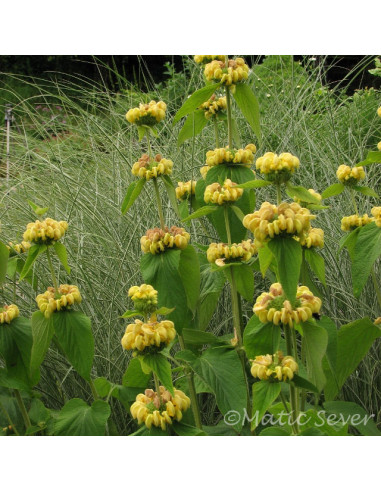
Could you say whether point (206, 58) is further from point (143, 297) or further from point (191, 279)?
point (143, 297)

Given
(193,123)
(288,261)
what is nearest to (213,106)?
(193,123)

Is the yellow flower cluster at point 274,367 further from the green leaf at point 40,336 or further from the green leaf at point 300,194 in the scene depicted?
the green leaf at point 40,336

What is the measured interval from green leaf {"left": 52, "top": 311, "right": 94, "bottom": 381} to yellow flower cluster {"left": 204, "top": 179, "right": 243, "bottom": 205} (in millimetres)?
261

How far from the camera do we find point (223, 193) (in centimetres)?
85

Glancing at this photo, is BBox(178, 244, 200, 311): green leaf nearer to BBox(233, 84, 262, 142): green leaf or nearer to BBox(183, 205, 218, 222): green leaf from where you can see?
BBox(183, 205, 218, 222): green leaf

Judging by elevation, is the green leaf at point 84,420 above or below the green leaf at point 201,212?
below

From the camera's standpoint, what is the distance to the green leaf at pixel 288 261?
628 mm

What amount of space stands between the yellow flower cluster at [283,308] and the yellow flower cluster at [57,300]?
0.33 m

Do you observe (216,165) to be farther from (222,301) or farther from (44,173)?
(44,173)

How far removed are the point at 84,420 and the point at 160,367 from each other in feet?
0.73

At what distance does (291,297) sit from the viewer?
24.7 inches

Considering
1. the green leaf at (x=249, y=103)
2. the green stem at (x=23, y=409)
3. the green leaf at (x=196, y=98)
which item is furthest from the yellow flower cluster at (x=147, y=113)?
the green stem at (x=23, y=409)

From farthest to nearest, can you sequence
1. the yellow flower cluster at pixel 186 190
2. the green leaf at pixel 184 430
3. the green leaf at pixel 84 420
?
1. the yellow flower cluster at pixel 186 190
2. the green leaf at pixel 84 420
3. the green leaf at pixel 184 430

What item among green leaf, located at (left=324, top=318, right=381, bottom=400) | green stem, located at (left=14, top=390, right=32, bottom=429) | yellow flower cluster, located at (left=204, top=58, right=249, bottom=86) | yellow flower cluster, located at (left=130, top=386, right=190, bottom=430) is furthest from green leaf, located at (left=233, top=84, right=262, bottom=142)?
green stem, located at (left=14, top=390, right=32, bottom=429)
